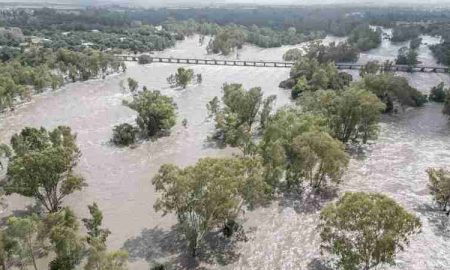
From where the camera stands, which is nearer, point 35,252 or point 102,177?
point 35,252

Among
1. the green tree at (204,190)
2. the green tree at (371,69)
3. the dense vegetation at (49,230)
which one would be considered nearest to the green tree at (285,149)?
the green tree at (204,190)

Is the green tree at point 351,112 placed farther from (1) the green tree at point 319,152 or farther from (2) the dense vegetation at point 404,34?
(2) the dense vegetation at point 404,34

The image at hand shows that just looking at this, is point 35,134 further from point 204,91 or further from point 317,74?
point 317,74

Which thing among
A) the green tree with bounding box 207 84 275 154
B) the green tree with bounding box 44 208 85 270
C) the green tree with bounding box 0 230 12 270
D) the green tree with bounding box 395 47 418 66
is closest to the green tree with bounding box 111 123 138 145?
the green tree with bounding box 207 84 275 154

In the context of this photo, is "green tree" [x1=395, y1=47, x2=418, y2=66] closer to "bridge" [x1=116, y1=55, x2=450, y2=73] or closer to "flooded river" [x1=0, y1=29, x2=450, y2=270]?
"bridge" [x1=116, y1=55, x2=450, y2=73]

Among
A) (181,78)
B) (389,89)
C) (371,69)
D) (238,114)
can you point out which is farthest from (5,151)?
(371,69)

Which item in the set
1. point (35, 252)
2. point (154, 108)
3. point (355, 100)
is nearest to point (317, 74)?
point (355, 100)
